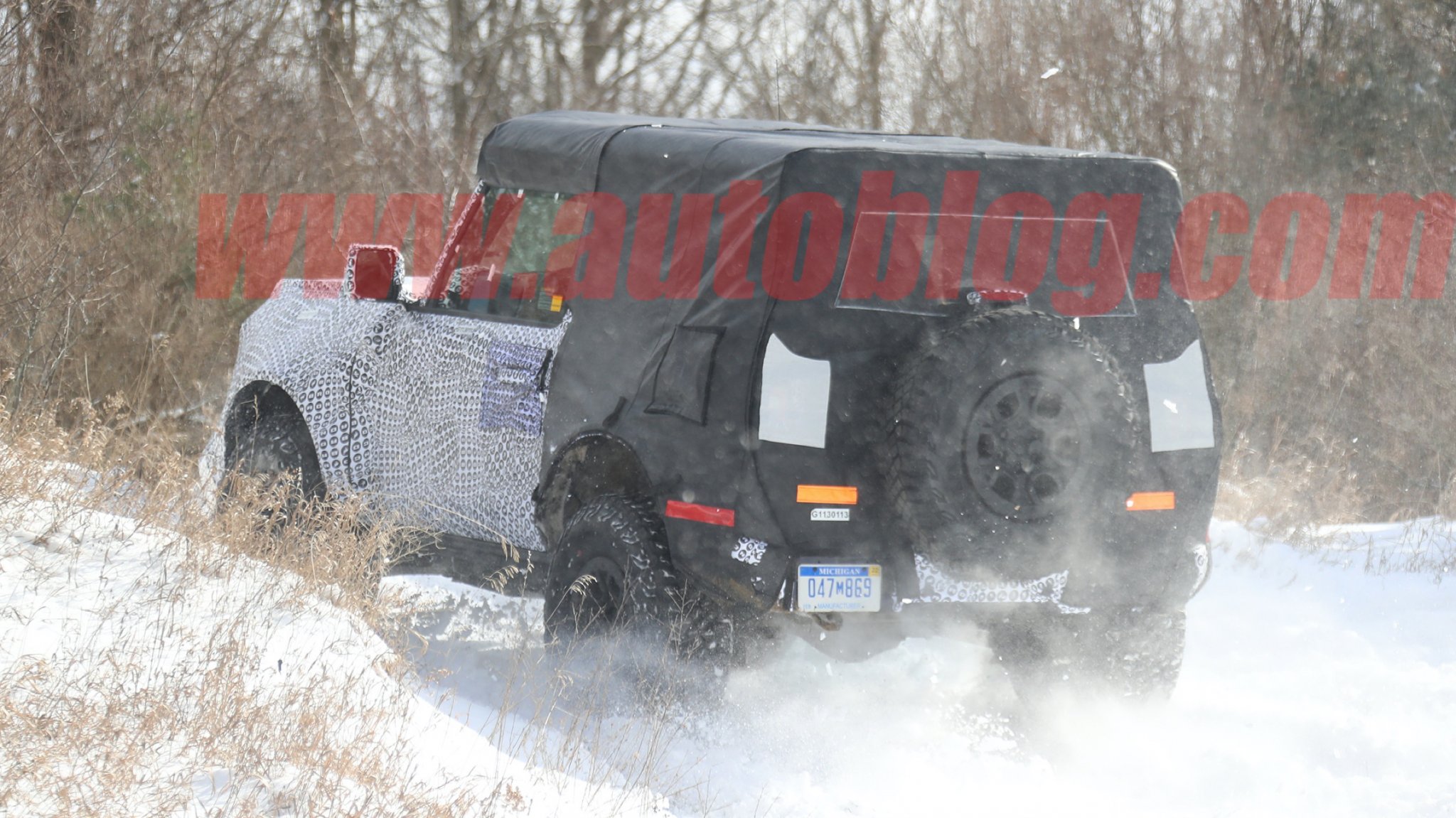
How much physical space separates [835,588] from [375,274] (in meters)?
2.81

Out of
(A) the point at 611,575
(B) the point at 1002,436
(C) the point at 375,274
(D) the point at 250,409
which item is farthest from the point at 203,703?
(D) the point at 250,409

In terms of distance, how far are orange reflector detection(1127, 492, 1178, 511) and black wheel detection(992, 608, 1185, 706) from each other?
0.39 m

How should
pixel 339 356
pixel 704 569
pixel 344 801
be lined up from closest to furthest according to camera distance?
pixel 344 801 < pixel 704 569 < pixel 339 356

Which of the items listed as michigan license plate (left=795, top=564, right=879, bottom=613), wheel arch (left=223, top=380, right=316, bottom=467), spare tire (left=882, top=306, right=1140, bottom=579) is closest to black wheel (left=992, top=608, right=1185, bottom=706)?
spare tire (left=882, top=306, right=1140, bottom=579)

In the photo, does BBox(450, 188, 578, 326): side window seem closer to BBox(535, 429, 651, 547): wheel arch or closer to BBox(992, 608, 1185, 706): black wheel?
BBox(535, 429, 651, 547): wheel arch

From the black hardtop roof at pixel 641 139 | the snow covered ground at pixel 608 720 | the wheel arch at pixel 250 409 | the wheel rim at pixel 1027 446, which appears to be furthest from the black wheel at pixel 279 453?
the wheel rim at pixel 1027 446

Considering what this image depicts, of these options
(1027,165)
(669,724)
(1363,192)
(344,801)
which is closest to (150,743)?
(344,801)

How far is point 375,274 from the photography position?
6508 mm

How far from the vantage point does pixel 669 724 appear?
5008 millimetres

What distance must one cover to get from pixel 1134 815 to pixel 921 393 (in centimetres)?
154

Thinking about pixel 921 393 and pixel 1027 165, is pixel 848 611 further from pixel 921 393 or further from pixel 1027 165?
pixel 1027 165

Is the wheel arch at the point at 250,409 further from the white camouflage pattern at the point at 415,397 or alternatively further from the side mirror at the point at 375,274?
the side mirror at the point at 375,274

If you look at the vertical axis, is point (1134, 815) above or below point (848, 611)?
below

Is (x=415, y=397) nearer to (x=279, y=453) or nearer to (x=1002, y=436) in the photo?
(x=279, y=453)
